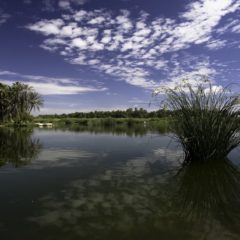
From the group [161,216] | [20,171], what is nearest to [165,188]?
[161,216]

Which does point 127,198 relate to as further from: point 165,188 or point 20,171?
point 20,171

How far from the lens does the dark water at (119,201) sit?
18.9 ft

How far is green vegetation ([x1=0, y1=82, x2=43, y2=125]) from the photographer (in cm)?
7294

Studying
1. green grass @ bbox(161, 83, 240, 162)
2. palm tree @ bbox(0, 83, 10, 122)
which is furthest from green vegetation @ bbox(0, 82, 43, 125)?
green grass @ bbox(161, 83, 240, 162)

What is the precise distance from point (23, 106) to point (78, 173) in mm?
67485

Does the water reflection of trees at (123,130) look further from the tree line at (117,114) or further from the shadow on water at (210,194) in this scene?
the tree line at (117,114)

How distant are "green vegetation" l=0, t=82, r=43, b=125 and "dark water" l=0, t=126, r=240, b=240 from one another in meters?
63.6

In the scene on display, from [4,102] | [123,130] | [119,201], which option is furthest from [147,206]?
[4,102]

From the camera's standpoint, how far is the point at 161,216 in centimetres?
650

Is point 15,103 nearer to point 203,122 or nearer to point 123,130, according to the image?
A: point 123,130

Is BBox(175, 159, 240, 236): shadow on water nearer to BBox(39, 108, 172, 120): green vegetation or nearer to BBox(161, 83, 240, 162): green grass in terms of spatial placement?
BBox(161, 83, 240, 162): green grass

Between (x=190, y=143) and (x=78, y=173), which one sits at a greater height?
(x=190, y=143)

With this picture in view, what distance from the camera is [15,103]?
243 ft

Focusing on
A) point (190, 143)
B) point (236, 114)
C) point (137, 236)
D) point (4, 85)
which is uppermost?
point (4, 85)
